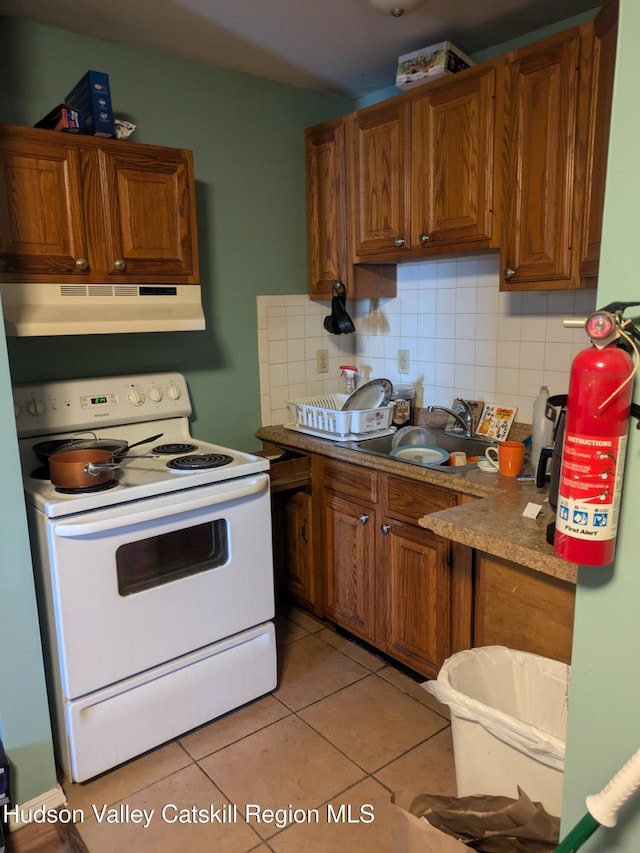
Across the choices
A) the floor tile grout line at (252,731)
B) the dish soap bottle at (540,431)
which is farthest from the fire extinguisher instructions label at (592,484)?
the floor tile grout line at (252,731)

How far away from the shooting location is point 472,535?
1.50 metres

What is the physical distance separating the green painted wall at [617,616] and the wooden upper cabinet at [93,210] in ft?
5.48

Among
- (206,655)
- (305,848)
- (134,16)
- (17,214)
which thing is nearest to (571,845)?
(305,848)

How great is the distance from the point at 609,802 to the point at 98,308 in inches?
76.0

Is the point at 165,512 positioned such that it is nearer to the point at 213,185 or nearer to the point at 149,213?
the point at 149,213

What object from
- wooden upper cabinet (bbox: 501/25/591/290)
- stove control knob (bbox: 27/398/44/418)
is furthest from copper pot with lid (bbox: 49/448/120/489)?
wooden upper cabinet (bbox: 501/25/591/290)

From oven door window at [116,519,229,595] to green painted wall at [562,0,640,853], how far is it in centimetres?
133

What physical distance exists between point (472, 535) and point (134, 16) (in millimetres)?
2047

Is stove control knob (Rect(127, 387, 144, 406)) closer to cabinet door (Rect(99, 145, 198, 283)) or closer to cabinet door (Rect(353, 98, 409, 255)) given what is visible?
cabinet door (Rect(99, 145, 198, 283))

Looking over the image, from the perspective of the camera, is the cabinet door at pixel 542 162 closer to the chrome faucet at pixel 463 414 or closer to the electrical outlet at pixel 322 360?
the chrome faucet at pixel 463 414

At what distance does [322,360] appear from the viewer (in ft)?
10.1

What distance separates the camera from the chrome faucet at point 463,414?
2.58m

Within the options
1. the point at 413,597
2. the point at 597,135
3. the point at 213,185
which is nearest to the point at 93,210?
the point at 213,185

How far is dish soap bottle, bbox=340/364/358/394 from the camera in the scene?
9.92ft
